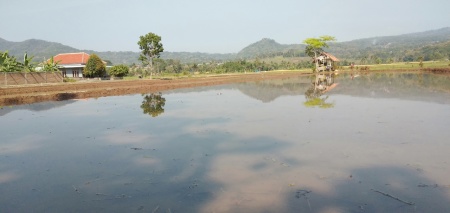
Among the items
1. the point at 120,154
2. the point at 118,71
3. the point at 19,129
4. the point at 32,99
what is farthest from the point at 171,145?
the point at 118,71

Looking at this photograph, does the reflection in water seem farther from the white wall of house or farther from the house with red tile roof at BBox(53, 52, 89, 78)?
the white wall of house

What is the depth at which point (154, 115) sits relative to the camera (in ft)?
52.2

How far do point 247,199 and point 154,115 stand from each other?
426 inches

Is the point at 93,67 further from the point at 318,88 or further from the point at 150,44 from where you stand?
the point at 318,88

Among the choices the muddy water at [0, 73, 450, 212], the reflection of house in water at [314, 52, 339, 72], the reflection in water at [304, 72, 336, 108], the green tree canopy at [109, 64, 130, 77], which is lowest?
the muddy water at [0, 73, 450, 212]

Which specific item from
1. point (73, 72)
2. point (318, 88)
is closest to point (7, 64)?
point (73, 72)

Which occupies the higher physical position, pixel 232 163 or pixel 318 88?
pixel 318 88

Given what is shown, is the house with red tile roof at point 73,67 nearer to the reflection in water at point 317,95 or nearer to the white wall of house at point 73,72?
the white wall of house at point 73,72

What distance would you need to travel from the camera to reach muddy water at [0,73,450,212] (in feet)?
19.3

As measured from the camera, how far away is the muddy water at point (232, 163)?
5.88 meters

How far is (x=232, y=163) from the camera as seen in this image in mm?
8031

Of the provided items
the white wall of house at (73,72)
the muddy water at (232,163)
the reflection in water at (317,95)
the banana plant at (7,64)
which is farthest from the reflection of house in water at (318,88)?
the white wall of house at (73,72)

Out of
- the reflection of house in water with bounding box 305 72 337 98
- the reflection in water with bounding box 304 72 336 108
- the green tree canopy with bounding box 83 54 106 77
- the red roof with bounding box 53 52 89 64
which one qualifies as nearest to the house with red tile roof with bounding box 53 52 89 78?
the red roof with bounding box 53 52 89 64

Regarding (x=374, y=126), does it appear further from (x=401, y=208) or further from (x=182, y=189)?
(x=182, y=189)
